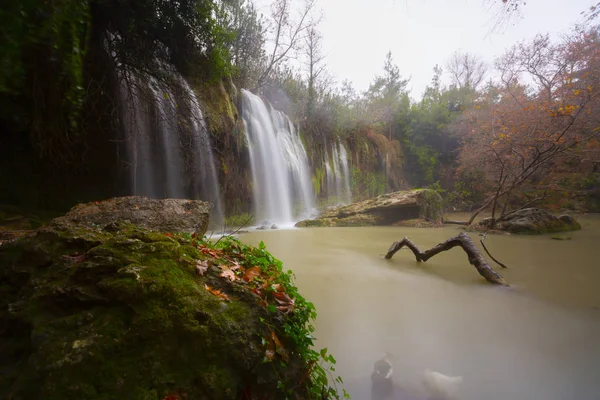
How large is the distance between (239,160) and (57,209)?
5.35m

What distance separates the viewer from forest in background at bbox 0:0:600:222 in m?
3.31

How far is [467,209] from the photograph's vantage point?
17.3 meters

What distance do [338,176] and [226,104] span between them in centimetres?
925

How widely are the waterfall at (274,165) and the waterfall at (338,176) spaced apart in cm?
278

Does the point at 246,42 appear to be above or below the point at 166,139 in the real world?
above

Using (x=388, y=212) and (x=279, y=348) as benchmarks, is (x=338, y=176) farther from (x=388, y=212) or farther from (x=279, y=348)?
(x=279, y=348)

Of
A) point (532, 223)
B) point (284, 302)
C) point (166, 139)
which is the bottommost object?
point (532, 223)

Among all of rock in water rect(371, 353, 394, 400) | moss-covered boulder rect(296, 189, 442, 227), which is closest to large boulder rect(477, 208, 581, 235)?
moss-covered boulder rect(296, 189, 442, 227)

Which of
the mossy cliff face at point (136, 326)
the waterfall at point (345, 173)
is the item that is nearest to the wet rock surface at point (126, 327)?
the mossy cliff face at point (136, 326)

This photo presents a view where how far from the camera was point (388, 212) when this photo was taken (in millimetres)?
10344

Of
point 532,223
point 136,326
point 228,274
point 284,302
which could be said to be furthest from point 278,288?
point 532,223

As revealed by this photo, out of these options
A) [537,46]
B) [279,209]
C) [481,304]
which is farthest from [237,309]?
[537,46]

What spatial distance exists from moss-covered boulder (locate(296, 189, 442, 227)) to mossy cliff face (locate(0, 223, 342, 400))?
8.14 meters

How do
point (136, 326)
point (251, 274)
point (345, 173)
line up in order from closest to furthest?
point (136, 326)
point (251, 274)
point (345, 173)
